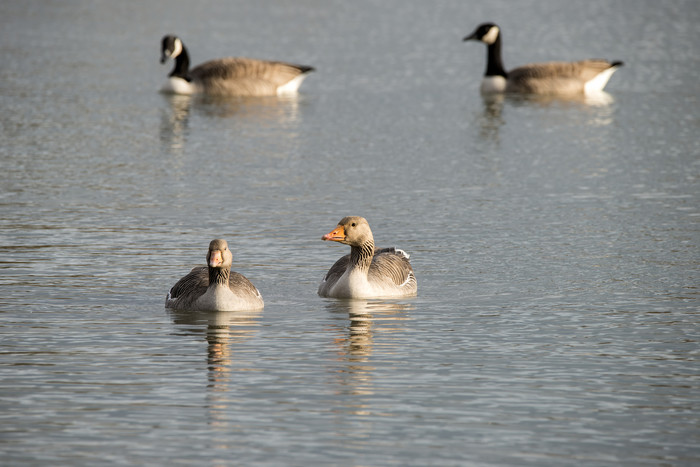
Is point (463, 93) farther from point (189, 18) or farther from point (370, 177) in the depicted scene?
point (189, 18)

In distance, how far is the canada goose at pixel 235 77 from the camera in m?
35.1

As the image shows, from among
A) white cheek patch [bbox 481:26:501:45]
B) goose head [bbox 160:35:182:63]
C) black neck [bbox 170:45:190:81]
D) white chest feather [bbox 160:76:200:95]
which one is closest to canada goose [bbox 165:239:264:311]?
white chest feather [bbox 160:76:200:95]

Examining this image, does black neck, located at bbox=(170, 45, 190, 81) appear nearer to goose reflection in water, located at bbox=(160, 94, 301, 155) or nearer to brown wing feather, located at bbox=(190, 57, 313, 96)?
brown wing feather, located at bbox=(190, 57, 313, 96)

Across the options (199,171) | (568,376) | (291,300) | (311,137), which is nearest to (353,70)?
(311,137)

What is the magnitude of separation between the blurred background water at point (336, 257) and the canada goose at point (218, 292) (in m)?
0.15

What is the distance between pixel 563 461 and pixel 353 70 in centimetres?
3153

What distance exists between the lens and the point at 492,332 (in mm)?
12844

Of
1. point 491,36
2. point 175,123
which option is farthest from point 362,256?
point 491,36

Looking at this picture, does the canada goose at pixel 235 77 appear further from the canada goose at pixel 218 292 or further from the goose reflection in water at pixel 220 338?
the goose reflection in water at pixel 220 338

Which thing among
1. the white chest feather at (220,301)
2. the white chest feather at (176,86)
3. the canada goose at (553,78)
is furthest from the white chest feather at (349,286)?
the canada goose at (553,78)

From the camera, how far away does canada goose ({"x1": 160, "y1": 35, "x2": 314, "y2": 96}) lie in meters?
35.1

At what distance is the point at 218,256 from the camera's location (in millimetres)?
13484

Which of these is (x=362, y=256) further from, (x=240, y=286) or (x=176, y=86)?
(x=176, y=86)

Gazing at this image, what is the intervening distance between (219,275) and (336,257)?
12.2 feet
